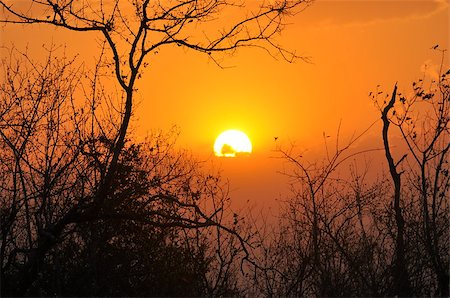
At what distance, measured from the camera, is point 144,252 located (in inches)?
572

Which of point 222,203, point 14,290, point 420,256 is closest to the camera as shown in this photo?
point 14,290

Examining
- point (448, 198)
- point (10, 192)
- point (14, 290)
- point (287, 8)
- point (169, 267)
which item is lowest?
point (14, 290)

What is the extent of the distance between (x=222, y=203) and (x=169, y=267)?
345 centimetres

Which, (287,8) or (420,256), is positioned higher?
(287,8)

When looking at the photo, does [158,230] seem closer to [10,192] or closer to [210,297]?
[210,297]

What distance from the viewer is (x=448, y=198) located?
16.5 meters

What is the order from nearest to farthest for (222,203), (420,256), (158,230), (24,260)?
(24,260)
(158,230)
(420,256)
(222,203)

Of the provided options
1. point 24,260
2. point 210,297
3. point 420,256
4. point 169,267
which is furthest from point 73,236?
point 420,256

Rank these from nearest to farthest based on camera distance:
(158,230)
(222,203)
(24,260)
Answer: (24,260)
(158,230)
(222,203)

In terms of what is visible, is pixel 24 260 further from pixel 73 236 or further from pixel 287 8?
pixel 287 8

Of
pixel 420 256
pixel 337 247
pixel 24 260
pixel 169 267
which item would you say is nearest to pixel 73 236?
pixel 24 260

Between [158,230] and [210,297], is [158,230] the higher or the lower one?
the higher one

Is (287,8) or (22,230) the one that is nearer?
(287,8)

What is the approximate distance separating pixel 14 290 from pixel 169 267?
335 centimetres
